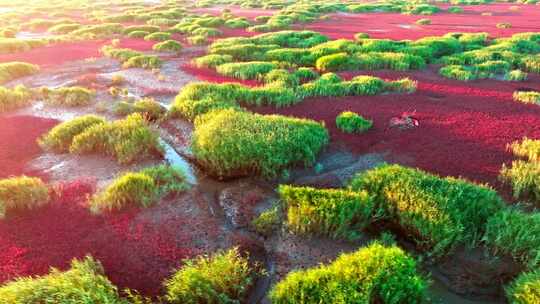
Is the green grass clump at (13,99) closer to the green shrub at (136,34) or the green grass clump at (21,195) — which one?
the green grass clump at (21,195)

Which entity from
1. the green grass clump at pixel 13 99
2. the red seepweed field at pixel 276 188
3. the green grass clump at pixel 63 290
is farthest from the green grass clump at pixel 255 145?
the green grass clump at pixel 13 99

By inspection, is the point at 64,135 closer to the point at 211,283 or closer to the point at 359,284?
the point at 211,283

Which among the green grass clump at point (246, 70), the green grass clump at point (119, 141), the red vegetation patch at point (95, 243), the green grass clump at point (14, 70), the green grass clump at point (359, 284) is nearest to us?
the green grass clump at point (359, 284)

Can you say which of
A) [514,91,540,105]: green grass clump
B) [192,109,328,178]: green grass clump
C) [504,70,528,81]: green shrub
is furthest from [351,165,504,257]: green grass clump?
[504,70,528,81]: green shrub

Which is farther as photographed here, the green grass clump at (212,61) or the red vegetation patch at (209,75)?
the green grass clump at (212,61)

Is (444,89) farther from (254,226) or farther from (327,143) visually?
(254,226)

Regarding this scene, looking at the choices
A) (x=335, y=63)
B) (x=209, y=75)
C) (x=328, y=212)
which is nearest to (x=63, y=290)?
(x=328, y=212)
